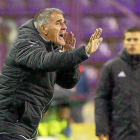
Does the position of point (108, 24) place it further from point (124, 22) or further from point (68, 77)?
point (68, 77)

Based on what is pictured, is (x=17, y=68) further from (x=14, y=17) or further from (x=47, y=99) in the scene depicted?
(x=14, y=17)

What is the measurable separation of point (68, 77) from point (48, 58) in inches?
24.2

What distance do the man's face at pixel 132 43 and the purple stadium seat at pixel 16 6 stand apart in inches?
234

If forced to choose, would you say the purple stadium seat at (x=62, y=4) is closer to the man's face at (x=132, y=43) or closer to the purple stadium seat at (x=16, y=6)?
the purple stadium seat at (x=16, y=6)

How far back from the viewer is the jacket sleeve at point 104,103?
199 inches

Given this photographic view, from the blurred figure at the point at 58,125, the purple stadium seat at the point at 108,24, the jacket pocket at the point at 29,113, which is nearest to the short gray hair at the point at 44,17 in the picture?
the jacket pocket at the point at 29,113

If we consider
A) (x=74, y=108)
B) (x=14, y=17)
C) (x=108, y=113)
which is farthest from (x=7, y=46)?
(x=108, y=113)

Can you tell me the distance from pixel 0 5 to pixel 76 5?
5.67 ft

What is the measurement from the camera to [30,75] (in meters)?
3.36

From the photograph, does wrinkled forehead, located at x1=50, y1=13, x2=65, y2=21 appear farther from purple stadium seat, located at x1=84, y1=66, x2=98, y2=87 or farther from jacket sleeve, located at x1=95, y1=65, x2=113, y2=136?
purple stadium seat, located at x1=84, y1=66, x2=98, y2=87

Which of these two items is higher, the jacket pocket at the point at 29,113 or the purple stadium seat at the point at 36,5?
the purple stadium seat at the point at 36,5

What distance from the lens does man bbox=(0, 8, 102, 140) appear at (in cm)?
322

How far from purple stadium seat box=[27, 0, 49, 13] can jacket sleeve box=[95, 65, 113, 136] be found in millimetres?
6020

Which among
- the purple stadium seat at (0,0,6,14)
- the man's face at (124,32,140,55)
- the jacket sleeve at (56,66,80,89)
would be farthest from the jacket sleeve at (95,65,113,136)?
the purple stadium seat at (0,0,6,14)
